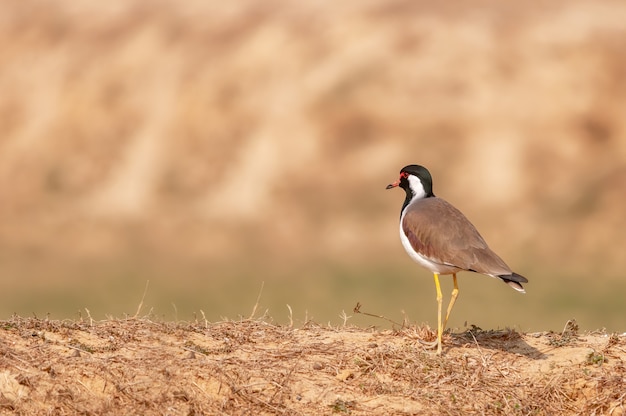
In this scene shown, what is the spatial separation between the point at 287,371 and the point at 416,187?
282 cm

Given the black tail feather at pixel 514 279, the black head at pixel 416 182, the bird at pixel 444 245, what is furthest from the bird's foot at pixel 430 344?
the black head at pixel 416 182

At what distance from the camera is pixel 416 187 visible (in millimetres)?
11336

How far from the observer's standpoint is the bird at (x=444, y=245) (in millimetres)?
10031

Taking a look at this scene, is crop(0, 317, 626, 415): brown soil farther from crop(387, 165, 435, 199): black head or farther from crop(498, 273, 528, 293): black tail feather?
crop(387, 165, 435, 199): black head

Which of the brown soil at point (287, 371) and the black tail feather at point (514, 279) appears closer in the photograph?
the brown soil at point (287, 371)

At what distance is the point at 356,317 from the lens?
1149 cm

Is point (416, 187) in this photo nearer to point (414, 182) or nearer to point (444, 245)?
point (414, 182)

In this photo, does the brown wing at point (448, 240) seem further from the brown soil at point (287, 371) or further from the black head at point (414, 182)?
the brown soil at point (287, 371)

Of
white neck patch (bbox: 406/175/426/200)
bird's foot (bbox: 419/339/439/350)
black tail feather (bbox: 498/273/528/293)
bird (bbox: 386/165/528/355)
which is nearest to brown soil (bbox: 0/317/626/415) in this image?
bird's foot (bbox: 419/339/439/350)

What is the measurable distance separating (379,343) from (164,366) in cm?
225

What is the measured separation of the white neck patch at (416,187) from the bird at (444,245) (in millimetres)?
238

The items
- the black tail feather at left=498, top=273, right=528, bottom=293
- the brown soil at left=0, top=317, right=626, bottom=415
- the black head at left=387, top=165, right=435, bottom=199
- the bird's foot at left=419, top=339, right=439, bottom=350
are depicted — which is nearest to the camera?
the brown soil at left=0, top=317, right=626, bottom=415

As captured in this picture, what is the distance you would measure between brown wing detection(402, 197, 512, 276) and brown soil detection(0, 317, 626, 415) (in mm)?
853

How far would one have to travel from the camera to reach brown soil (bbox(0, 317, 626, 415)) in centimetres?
887
